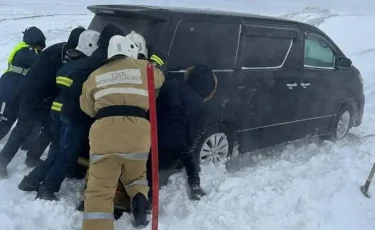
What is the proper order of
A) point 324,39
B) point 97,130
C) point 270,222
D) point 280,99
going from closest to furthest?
point 97,130 → point 270,222 → point 280,99 → point 324,39

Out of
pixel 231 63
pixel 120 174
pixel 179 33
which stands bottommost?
pixel 120 174

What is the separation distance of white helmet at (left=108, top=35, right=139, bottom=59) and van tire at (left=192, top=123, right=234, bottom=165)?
153 centimetres

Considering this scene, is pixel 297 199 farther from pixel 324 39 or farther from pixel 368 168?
pixel 324 39

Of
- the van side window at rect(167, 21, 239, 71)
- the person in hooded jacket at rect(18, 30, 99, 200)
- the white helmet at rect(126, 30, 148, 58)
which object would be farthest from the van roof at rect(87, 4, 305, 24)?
the person in hooded jacket at rect(18, 30, 99, 200)

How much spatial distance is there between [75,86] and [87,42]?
1.70 feet

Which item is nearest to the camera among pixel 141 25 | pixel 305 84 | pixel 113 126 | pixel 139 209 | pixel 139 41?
pixel 113 126

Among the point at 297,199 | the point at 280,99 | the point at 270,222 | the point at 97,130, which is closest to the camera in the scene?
the point at 97,130

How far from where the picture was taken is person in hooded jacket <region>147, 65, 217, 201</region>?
479 cm

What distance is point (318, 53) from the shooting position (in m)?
7.08

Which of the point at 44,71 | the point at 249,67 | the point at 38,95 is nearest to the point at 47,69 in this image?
the point at 44,71

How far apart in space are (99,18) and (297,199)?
2.95 metres

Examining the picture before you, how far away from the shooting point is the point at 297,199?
4.94 metres

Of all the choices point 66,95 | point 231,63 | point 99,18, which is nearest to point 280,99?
point 231,63

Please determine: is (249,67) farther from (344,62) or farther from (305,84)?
(344,62)
